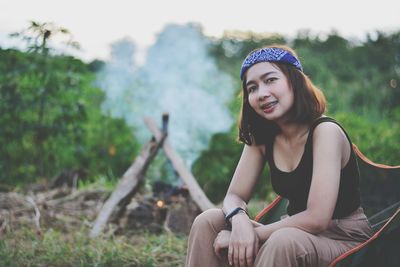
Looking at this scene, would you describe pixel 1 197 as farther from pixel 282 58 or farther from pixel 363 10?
pixel 363 10

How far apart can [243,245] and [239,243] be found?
2cm

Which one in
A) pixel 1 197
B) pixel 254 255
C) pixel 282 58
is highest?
pixel 282 58

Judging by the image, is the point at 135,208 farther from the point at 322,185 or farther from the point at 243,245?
the point at 322,185

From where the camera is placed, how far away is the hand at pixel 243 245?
6.86ft

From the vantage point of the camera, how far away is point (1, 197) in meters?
5.11

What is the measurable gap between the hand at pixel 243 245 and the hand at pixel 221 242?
0.13 ft

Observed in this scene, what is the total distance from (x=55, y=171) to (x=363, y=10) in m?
7.25

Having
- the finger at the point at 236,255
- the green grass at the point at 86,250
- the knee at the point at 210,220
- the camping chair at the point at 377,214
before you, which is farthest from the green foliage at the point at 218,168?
the finger at the point at 236,255

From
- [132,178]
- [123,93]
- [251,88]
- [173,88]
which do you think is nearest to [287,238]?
[251,88]

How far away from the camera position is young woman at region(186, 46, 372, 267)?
2053 millimetres

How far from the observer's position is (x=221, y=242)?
218 cm

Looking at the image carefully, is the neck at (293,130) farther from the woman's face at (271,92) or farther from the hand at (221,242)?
the hand at (221,242)

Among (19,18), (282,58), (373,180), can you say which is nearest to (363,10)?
(19,18)

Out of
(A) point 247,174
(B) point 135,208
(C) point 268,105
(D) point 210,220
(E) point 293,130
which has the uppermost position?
(C) point 268,105
